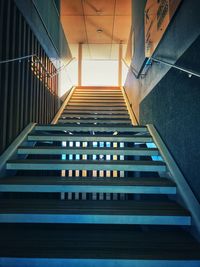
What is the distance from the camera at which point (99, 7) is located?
7520 mm

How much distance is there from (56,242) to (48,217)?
7.9 inches

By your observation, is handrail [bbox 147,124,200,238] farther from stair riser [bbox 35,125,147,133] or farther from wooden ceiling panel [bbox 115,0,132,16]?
wooden ceiling panel [bbox 115,0,132,16]

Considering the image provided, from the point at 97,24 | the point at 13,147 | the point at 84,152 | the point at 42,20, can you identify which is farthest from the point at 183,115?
the point at 97,24

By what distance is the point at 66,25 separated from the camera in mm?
8836

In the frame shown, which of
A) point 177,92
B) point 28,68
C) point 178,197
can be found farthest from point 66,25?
point 178,197

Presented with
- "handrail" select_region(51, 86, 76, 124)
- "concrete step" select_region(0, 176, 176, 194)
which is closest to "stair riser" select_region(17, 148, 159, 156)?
"concrete step" select_region(0, 176, 176, 194)

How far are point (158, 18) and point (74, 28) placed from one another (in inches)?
265

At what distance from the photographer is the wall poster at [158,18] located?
243cm

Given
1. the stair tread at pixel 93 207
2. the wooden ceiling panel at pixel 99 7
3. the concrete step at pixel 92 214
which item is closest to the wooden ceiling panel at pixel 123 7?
the wooden ceiling panel at pixel 99 7

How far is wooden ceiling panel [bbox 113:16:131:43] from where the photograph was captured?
326 inches

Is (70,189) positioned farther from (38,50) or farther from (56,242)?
(38,50)

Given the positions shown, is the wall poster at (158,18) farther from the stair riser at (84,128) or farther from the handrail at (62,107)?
the handrail at (62,107)

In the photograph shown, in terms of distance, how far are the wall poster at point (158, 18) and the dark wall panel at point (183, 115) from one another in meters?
0.52

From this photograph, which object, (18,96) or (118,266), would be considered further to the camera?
(18,96)
